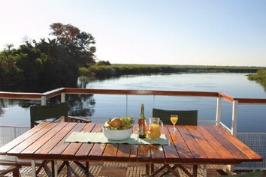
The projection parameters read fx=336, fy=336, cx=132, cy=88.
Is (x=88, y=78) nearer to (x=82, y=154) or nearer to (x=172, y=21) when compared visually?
(x=172, y=21)

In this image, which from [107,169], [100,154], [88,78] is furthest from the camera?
[88,78]

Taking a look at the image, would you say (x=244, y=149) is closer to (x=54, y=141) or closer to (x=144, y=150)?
(x=144, y=150)

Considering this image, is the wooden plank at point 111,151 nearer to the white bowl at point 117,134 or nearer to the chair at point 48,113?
the white bowl at point 117,134

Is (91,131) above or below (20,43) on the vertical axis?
below

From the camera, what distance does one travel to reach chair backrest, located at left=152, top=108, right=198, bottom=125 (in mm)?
3352

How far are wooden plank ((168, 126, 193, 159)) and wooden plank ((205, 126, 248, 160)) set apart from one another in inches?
10.9

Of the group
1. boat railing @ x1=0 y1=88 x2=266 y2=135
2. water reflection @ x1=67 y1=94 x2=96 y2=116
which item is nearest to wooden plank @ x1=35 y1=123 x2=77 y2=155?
boat railing @ x1=0 y1=88 x2=266 y2=135

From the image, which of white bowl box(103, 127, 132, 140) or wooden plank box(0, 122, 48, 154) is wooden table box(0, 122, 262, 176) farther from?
white bowl box(103, 127, 132, 140)

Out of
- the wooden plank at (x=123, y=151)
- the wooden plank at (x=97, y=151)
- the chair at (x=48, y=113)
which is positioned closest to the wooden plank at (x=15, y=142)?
the chair at (x=48, y=113)

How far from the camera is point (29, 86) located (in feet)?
114

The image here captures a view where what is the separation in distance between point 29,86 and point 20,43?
4677 millimetres

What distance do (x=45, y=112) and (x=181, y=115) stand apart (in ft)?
4.49

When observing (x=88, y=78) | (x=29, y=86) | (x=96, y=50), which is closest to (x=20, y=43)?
(x=29, y=86)

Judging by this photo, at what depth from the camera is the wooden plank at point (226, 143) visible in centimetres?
211
